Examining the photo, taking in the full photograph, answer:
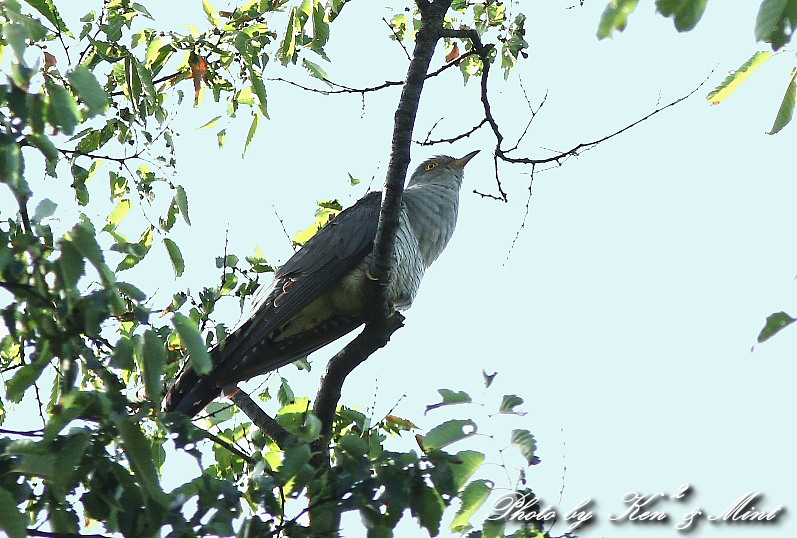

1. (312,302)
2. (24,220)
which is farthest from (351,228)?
(24,220)

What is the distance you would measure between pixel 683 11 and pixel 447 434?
1.26 m

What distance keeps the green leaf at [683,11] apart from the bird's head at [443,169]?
4.49 m

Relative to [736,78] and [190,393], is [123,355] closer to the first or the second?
[736,78]

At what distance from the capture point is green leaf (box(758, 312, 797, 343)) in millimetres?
1712

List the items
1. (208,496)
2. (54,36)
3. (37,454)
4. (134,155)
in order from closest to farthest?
(37,454)
(208,496)
(54,36)
(134,155)

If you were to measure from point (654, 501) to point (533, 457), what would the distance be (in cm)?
96

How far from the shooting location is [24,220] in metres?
2.27

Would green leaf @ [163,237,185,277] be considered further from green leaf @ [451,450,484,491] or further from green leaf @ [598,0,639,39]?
green leaf @ [598,0,639,39]

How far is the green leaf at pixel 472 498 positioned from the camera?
2.31 metres

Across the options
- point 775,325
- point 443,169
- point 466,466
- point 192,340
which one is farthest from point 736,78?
point 443,169

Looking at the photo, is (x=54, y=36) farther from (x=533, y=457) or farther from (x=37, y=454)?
(x=533, y=457)

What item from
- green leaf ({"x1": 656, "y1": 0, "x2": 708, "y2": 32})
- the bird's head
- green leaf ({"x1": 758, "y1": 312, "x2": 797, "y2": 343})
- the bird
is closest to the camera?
green leaf ({"x1": 656, "y1": 0, "x2": 708, "y2": 32})

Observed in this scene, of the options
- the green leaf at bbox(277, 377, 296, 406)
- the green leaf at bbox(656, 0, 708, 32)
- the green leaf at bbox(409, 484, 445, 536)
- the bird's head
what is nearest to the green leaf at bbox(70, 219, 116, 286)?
the green leaf at bbox(409, 484, 445, 536)

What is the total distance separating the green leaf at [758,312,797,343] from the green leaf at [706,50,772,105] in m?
0.52
